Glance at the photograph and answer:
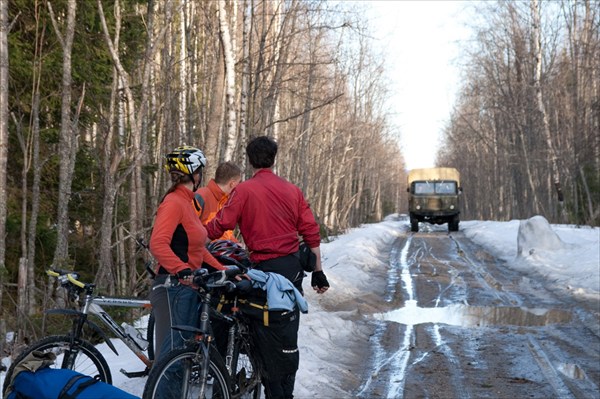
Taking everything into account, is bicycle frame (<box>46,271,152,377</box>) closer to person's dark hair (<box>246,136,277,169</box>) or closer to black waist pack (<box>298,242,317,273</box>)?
black waist pack (<box>298,242,317,273</box>)

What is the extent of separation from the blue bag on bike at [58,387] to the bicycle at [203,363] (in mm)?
435

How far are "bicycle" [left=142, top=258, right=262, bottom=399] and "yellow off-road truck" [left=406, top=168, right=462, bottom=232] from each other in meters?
31.3

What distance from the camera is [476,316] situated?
Result: 11.3 m

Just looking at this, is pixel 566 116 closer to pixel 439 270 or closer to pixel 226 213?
pixel 439 270

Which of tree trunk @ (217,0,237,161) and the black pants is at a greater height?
tree trunk @ (217,0,237,161)

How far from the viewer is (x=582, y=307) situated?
11.9 meters

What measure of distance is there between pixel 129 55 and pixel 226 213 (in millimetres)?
10592

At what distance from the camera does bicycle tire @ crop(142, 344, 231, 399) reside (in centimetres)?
425

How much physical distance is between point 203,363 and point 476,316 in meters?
7.68

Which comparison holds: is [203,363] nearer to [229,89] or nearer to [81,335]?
[81,335]

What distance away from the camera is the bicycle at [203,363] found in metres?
4.30

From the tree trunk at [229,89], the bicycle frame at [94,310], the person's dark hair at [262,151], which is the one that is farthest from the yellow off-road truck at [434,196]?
the bicycle frame at [94,310]

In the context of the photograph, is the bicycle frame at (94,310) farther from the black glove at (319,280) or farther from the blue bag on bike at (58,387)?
the black glove at (319,280)

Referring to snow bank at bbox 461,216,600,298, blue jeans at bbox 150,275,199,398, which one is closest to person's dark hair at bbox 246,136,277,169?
blue jeans at bbox 150,275,199,398
